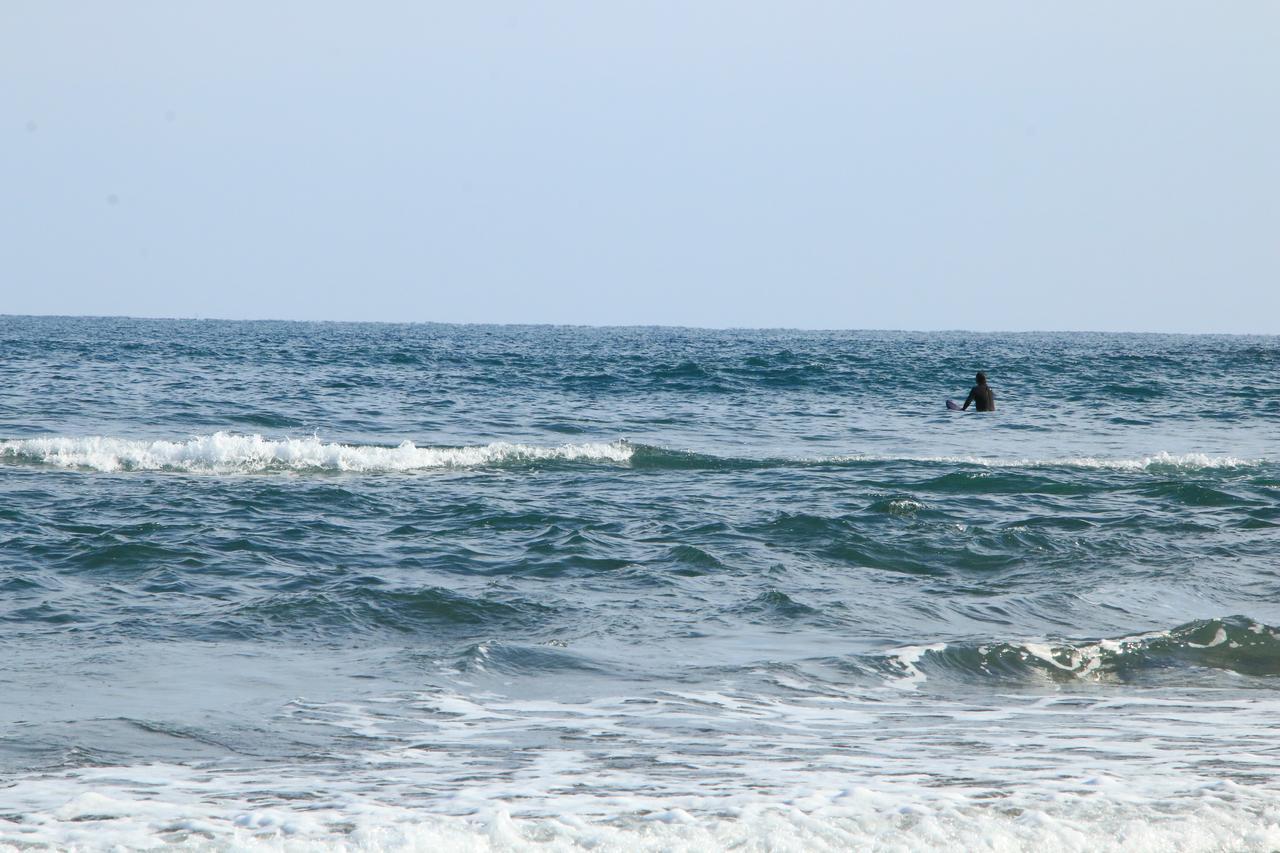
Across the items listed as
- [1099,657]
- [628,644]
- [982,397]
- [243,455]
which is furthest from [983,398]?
[628,644]

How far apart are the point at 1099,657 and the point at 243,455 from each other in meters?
13.0

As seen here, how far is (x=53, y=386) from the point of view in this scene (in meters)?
28.6

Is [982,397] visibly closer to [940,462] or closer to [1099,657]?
[940,462]

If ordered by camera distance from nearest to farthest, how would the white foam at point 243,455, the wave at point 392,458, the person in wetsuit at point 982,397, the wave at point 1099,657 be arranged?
the wave at point 1099,657
the white foam at point 243,455
the wave at point 392,458
the person in wetsuit at point 982,397

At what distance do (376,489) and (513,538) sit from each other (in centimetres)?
381

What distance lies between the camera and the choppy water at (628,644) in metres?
5.22

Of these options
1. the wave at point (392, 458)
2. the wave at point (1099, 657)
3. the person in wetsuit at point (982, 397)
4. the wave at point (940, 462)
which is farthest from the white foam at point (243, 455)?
the wave at point (1099, 657)

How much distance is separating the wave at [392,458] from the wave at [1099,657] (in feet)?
30.2

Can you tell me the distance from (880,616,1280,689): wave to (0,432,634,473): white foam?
10.8 meters

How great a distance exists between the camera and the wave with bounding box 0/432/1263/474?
1725cm

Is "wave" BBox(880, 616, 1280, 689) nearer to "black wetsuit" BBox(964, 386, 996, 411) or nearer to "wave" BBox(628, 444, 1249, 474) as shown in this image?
"wave" BBox(628, 444, 1249, 474)

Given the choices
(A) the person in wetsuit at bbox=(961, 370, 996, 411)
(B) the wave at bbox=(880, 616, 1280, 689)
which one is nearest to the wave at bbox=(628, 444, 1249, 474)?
(A) the person in wetsuit at bbox=(961, 370, 996, 411)

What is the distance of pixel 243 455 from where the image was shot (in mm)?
17750

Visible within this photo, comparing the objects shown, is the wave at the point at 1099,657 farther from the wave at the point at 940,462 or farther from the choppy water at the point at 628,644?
the wave at the point at 940,462
